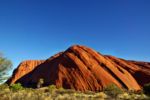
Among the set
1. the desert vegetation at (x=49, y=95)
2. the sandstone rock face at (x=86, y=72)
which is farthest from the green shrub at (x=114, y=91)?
the sandstone rock face at (x=86, y=72)

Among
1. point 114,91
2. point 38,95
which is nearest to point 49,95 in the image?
point 38,95

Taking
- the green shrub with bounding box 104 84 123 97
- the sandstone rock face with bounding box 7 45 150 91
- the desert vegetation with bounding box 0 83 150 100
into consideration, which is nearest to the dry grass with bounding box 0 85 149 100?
the desert vegetation with bounding box 0 83 150 100

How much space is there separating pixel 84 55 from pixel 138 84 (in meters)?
23.5

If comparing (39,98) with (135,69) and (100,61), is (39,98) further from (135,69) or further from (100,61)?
(135,69)

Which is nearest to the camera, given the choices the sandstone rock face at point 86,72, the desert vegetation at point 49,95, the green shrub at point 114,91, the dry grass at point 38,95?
the dry grass at point 38,95

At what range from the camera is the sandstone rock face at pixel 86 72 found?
3935 inches

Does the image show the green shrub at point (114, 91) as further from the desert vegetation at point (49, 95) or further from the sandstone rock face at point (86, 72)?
the sandstone rock face at point (86, 72)

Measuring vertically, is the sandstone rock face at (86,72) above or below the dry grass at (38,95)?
above

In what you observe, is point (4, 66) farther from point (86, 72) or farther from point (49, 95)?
point (86, 72)

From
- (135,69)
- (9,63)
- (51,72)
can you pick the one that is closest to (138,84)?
(135,69)

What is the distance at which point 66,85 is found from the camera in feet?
324

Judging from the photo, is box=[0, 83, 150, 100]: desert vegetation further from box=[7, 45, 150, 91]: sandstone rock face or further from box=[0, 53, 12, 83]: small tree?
box=[7, 45, 150, 91]: sandstone rock face

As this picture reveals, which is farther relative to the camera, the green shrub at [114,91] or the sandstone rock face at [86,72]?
the sandstone rock face at [86,72]

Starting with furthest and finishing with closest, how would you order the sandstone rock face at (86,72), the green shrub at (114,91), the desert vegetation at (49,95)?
1. the sandstone rock face at (86,72)
2. the green shrub at (114,91)
3. the desert vegetation at (49,95)
